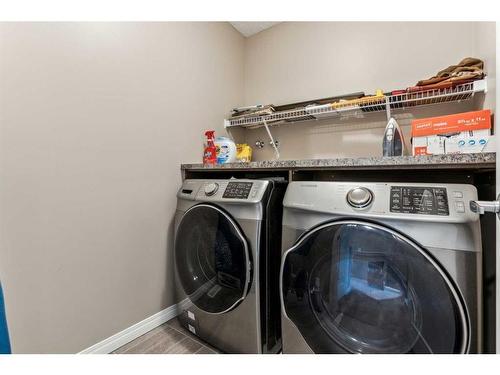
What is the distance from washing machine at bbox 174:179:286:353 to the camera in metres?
1.04

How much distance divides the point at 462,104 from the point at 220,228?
1525 millimetres

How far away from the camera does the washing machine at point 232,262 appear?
1039 millimetres

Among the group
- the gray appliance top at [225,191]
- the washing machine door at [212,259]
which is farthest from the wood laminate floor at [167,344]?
the gray appliance top at [225,191]

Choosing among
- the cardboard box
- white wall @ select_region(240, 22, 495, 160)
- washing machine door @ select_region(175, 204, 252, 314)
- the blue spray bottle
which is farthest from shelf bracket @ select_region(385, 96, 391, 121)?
the blue spray bottle

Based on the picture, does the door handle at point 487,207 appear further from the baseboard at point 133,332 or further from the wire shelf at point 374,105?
the baseboard at point 133,332

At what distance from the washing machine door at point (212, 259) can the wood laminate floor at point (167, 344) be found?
198 mm

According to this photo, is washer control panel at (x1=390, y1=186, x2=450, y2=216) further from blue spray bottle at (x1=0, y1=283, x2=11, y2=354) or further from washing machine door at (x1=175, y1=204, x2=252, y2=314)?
blue spray bottle at (x1=0, y1=283, x2=11, y2=354)

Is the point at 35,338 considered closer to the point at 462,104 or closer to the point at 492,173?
the point at 492,173

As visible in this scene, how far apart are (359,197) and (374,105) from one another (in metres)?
0.83

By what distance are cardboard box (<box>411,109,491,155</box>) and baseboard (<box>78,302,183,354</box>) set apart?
60.0 inches

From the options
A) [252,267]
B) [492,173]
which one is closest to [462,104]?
[492,173]

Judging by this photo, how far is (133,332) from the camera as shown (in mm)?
1241

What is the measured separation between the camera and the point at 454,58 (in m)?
1.30

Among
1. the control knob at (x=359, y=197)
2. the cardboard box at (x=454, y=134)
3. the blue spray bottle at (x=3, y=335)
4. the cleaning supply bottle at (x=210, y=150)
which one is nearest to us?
the blue spray bottle at (x=3, y=335)
